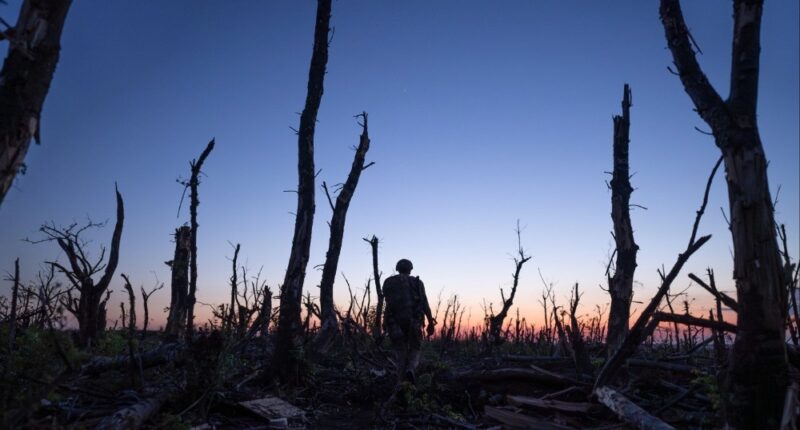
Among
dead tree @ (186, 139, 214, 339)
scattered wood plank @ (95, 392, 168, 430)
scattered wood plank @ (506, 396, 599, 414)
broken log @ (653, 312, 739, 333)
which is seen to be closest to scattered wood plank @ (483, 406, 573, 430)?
scattered wood plank @ (506, 396, 599, 414)

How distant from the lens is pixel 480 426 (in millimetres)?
6684

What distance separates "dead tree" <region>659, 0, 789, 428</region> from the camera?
14.0 ft

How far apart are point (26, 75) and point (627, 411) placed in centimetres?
721

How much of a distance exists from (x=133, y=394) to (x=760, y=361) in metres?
6.85

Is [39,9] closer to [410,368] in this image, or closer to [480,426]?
[480,426]

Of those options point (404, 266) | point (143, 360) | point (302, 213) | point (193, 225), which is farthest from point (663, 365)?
point (193, 225)

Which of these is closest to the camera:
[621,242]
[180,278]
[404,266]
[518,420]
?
[518,420]

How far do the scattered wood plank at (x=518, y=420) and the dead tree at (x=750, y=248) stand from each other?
6.55ft

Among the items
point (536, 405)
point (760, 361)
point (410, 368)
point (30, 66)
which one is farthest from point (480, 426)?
point (30, 66)

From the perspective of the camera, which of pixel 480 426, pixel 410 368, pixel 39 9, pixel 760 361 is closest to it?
pixel 760 361

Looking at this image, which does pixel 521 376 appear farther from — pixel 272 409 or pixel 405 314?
pixel 272 409

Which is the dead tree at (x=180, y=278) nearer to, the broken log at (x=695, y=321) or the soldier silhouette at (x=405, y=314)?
the soldier silhouette at (x=405, y=314)

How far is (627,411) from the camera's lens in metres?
5.52

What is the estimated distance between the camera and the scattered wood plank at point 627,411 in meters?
4.99
